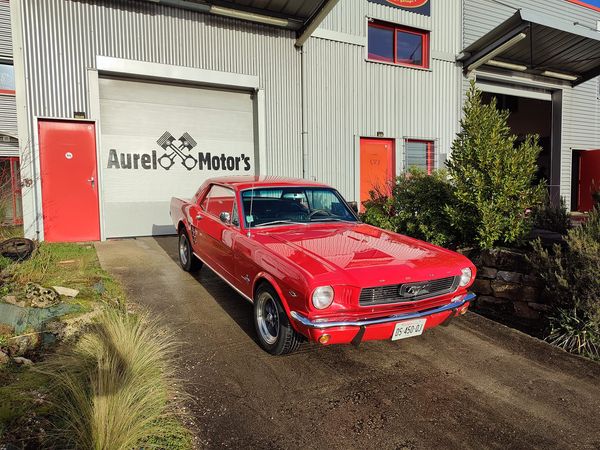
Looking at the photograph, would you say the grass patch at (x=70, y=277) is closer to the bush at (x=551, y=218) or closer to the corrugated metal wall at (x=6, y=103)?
the bush at (x=551, y=218)

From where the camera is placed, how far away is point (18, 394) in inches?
107

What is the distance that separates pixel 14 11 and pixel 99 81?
1.74m

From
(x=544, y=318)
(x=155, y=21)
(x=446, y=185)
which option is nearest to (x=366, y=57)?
(x=155, y=21)

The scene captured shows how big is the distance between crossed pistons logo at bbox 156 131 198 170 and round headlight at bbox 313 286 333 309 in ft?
24.5

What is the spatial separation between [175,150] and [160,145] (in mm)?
346

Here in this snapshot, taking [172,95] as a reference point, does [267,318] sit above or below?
below

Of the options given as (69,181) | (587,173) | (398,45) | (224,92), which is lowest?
(69,181)

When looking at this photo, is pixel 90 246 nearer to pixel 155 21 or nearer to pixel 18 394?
pixel 155 21

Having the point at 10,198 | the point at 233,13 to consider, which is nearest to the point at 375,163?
the point at 233,13

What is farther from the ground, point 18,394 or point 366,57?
point 366,57

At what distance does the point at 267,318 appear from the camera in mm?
3758

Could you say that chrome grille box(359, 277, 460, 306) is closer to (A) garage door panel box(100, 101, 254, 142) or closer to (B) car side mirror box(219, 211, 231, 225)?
(B) car side mirror box(219, 211, 231, 225)

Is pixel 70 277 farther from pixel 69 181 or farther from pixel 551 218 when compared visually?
pixel 551 218

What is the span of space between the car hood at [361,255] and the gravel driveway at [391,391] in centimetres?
85
